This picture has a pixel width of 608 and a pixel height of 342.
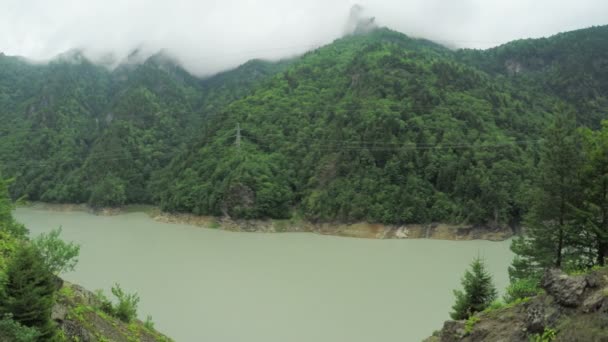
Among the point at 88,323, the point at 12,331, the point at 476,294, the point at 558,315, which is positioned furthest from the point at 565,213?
the point at 12,331

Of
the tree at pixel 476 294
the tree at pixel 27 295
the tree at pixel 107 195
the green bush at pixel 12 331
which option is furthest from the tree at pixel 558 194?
the tree at pixel 107 195

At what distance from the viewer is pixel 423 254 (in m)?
35.3

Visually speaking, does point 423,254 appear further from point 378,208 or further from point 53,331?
point 53,331

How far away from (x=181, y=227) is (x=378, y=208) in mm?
20914

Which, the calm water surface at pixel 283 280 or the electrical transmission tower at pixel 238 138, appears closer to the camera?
the calm water surface at pixel 283 280

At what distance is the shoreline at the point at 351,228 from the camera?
41844 mm

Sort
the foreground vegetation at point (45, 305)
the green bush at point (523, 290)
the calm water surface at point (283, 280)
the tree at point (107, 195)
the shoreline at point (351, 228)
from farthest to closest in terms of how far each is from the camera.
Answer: the tree at point (107, 195) < the shoreline at point (351, 228) < the calm water surface at point (283, 280) < the green bush at point (523, 290) < the foreground vegetation at point (45, 305)

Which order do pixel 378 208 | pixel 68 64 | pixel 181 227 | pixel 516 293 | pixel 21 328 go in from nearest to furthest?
pixel 21 328
pixel 516 293
pixel 378 208
pixel 181 227
pixel 68 64

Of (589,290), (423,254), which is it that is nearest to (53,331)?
(589,290)

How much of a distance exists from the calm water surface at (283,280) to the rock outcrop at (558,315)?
9.89 m

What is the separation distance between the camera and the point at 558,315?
776cm

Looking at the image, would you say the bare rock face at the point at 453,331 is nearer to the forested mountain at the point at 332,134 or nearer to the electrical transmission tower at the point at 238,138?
the forested mountain at the point at 332,134

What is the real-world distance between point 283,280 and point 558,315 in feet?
71.7

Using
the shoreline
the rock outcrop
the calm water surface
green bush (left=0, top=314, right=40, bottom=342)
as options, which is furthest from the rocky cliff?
the shoreline
